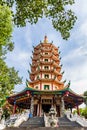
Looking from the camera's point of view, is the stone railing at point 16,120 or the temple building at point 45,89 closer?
the stone railing at point 16,120

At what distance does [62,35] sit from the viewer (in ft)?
17.8

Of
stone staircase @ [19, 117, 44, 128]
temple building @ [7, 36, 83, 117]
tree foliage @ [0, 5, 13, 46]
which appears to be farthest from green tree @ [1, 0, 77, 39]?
temple building @ [7, 36, 83, 117]

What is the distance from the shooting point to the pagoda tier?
80.4ft

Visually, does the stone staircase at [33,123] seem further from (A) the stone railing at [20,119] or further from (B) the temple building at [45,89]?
(B) the temple building at [45,89]

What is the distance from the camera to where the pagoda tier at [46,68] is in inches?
965

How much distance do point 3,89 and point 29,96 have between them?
809cm

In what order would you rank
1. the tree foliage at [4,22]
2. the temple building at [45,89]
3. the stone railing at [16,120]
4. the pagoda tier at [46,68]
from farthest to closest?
the pagoda tier at [46,68] < the temple building at [45,89] < the stone railing at [16,120] < the tree foliage at [4,22]

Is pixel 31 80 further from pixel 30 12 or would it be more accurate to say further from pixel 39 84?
pixel 30 12

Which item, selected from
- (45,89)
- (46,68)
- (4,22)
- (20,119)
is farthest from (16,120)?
(4,22)

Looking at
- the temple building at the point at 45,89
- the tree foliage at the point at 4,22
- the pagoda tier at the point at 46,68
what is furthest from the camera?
the pagoda tier at the point at 46,68

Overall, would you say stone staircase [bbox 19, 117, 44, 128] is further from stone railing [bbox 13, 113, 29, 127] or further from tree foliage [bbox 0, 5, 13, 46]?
tree foliage [bbox 0, 5, 13, 46]

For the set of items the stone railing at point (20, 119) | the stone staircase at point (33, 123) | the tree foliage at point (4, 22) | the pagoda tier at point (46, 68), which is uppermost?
the pagoda tier at point (46, 68)

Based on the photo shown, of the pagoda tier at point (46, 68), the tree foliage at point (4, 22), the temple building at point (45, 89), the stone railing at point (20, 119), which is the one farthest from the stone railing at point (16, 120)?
the tree foliage at point (4, 22)

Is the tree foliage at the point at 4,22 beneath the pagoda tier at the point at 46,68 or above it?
beneath
